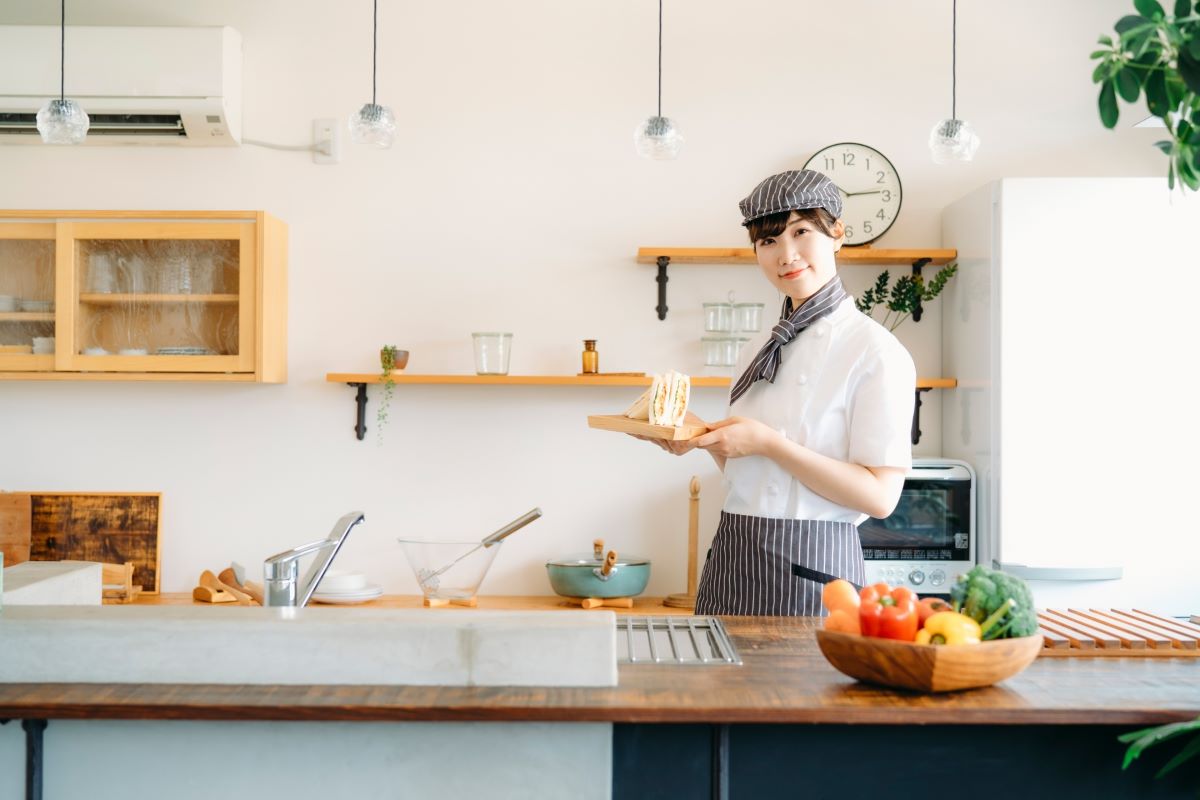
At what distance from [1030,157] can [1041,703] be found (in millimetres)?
2581

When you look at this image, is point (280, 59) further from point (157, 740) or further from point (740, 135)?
point (157, 740)

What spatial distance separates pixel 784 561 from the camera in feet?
7.25

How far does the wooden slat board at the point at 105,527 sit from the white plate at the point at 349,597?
24.1 inches

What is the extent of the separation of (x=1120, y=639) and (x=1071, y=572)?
4.27 feet

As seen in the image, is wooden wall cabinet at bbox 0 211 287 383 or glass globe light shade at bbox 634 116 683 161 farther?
wooden wall cabinet at bbox 0 211 287 383

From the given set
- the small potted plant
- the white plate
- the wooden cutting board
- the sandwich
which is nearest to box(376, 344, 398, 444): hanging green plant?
the small potted plant

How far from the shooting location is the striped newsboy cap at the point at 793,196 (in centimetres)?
212

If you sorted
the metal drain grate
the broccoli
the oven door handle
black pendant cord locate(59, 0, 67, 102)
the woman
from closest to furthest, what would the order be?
the broccoli < the metal drain grate < the woman < the oven door handle < black pendant cord locate(59, 0, 67, 102)

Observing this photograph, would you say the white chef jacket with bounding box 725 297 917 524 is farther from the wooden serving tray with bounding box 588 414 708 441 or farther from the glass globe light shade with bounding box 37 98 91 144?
the glass globe light shade with bounding box 37 98 91 144

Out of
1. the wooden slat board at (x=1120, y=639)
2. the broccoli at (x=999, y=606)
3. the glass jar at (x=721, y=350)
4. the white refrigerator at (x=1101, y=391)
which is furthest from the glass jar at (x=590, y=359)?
the broccoli at (x=999, y=606)

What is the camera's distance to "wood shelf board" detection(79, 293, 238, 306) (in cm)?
336

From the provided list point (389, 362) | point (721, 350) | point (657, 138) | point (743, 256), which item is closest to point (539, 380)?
point (389, 362)

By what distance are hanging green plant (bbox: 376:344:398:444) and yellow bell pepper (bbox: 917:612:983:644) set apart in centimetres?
224

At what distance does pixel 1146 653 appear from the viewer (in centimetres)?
184
